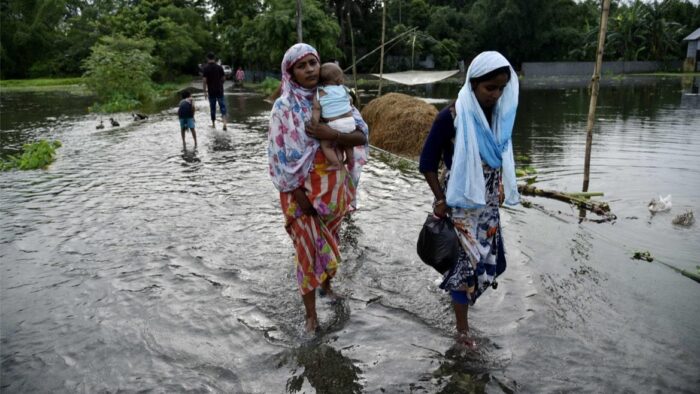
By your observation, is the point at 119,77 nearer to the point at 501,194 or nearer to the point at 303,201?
Answer: the point at 303,201

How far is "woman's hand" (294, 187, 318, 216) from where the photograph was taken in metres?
3.17

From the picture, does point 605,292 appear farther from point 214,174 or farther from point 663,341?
point 214,174

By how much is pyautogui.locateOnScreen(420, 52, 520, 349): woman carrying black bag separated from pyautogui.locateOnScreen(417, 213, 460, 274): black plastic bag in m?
0.06

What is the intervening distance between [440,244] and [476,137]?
651 mm

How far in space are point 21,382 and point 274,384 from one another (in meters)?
1.48

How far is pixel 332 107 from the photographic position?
3174 mm

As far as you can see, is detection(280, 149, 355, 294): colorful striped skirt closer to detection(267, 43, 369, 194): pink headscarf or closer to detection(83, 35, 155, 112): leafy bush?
detection(267, 43, 369, 194): pink headscarf

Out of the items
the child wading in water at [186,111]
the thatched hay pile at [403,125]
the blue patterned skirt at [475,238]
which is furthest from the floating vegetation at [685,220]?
the child wading in water at [186,111]

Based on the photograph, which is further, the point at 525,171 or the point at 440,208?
the point at 525,171

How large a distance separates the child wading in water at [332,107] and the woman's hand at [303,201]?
28cm

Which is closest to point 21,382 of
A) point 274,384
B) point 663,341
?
point 274,384

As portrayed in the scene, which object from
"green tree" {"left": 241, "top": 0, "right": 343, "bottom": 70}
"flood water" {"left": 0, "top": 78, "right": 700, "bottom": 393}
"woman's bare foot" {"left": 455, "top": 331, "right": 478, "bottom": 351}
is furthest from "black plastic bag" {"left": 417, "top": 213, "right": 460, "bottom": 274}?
"green tree" {"left": 241, "top": 0, "right": 343, "bottom": 70}

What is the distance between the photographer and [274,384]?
112 inches

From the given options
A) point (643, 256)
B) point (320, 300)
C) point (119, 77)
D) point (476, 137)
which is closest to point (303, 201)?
point (320, 300)
